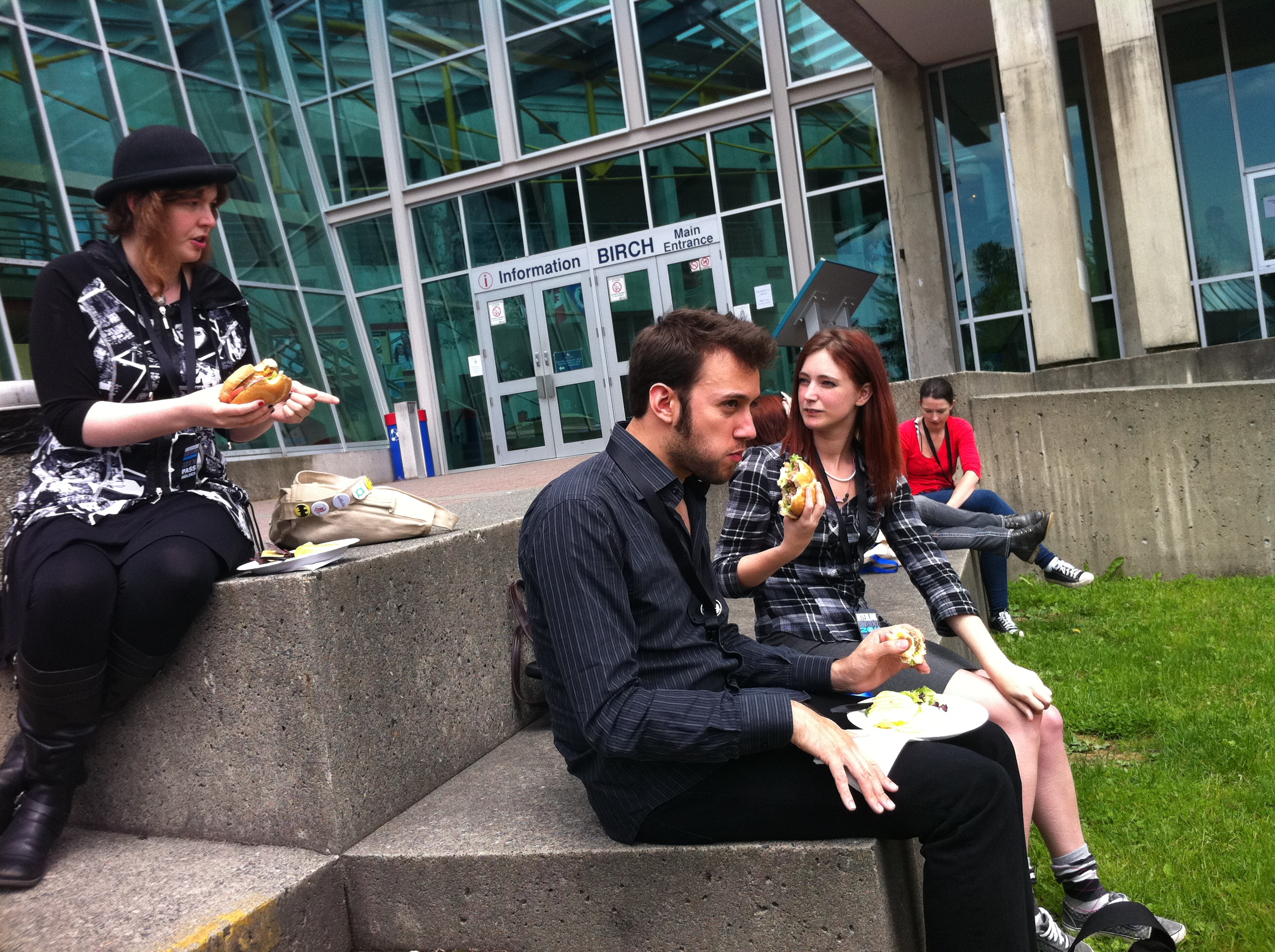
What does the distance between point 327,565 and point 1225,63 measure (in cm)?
1613

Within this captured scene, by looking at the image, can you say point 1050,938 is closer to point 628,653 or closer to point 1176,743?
point 628,653

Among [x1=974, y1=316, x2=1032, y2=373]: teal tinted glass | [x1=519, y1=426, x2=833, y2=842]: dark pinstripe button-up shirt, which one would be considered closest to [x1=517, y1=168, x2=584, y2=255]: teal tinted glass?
[x1=974, y1=316, x2=1032, y2=373]: teal tinted glass

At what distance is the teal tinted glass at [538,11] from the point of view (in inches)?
717

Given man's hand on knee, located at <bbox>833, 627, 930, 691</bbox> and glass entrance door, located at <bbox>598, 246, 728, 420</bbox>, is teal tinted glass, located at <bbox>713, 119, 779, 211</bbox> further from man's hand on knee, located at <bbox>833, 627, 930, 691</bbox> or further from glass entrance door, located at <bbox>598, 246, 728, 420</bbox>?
man's hand on knee, located at <bbox>833, 627, 930, 691</bbox>

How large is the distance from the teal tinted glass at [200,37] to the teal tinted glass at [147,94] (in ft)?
2.32

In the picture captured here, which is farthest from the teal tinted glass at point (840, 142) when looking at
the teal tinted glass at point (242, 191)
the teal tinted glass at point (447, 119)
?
the teal tinted glass at point (242, 191)

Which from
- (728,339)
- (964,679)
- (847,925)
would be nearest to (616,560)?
(728,339)

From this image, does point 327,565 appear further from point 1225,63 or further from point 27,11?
point 1225,63

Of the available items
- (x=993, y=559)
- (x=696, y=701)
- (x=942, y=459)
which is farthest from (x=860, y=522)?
(x=942, y=459)

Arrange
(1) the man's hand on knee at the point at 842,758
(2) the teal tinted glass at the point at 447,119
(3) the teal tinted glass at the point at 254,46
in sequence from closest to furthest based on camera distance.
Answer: (1) the man's hand on knee at the point at 842,758 < (3) the teal tinted glass at the point at 254,46 < (2) the teal tinted glass at the point at 447,119

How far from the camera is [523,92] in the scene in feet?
62.2

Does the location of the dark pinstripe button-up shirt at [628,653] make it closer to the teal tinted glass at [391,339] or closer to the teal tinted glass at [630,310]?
the teal tinted glass at [630,310]

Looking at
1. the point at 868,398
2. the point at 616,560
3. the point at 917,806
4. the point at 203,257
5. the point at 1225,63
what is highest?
the point at 1225,63

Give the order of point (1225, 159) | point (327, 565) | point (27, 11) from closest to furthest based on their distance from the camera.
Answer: point (327, 565)
point (27, 11)
point (1225, 159)
